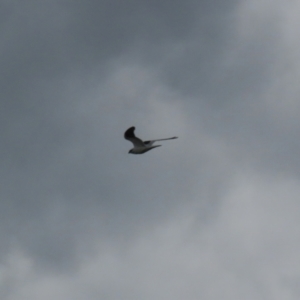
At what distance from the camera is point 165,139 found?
98.0 m

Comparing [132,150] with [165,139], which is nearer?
[165,139]

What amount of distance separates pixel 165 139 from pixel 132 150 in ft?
26.0

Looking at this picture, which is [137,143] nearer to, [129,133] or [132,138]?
[132,138]

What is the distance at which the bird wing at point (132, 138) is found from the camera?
335ft

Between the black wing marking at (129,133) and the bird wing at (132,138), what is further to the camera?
the bird wing at (132,138)

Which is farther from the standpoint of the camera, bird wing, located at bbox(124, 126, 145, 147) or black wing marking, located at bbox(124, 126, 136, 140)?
bird wing, located at bbox(124, 126, 145, 147)

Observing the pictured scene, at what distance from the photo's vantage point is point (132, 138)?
Answer: 10350cm

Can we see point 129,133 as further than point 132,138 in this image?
No

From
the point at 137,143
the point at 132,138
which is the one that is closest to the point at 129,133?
the point at 132,138

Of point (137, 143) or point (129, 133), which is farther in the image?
point (137, 143)

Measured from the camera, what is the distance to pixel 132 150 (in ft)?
343

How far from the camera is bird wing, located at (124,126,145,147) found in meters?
102
